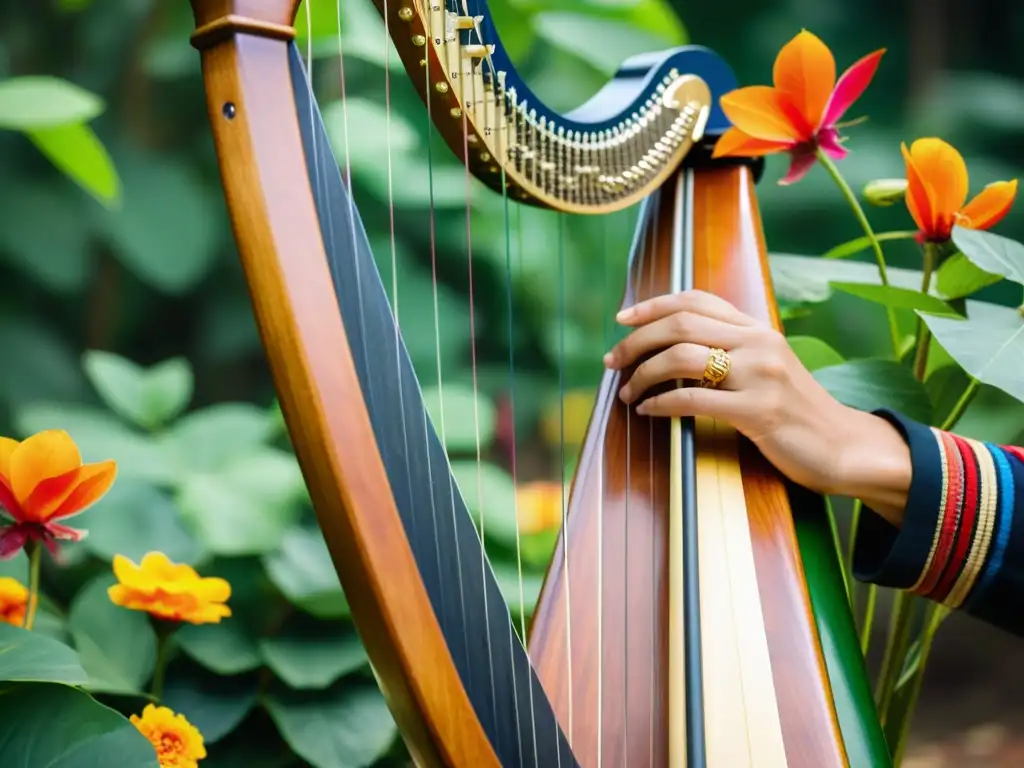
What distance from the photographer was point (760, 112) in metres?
0.78

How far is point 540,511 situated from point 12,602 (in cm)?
55

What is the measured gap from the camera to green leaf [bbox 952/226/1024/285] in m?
0.70

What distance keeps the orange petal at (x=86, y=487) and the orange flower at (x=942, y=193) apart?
59 centimetres

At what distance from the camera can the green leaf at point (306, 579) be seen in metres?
0.88

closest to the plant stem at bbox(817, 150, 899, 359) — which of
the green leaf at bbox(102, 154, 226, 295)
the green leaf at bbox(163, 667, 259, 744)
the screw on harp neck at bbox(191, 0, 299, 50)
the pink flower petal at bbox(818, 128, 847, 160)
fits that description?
the pink flower petal at bbox(818, 128, 847, 160)

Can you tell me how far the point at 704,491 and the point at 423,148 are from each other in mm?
845

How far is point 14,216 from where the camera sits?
Answer: 121 cm

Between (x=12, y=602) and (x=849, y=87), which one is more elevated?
(x=849, y=87)

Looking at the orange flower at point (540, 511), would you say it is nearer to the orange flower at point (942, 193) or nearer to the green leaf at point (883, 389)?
the green leaf at point (883, 389)

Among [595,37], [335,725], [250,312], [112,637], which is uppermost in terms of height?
[595,37]

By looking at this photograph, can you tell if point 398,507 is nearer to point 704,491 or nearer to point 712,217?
point 704,491

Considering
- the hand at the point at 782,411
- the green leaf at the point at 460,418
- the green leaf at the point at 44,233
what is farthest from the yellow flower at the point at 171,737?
the green leaf at the point at 44,233

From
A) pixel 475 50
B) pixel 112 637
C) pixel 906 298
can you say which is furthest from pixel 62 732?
pixel 906 298

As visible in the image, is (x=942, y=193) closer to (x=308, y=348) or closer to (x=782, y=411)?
(x=782, y=411)
